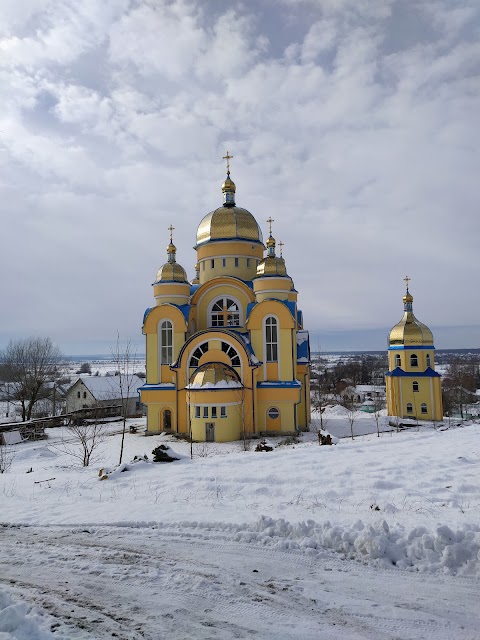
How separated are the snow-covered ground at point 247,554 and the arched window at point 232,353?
11826mm

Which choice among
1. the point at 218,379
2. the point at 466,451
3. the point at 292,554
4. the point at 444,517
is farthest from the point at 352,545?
the point at 218,379

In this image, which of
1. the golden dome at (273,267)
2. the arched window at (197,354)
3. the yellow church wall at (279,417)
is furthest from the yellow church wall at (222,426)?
the golden dome at (273,267)

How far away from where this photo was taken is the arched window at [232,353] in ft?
70.0

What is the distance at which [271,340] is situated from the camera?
22.1 m

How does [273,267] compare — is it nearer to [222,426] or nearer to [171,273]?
[171,273]

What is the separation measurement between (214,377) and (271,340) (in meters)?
3.79

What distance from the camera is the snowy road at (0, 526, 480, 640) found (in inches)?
150

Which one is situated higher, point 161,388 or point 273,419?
Result: point 161,388

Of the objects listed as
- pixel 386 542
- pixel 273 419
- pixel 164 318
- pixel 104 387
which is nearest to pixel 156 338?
pixel 164 318

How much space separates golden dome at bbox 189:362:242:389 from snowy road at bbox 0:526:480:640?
553 inches

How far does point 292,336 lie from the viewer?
2228 centimetres

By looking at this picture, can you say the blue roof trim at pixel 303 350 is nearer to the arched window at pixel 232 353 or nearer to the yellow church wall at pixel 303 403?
the yellow church wall at pixel 303 403

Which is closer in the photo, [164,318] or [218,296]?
[164,318]

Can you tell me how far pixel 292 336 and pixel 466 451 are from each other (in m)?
11.8
